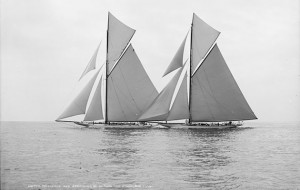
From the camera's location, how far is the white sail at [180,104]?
66125 millimetres

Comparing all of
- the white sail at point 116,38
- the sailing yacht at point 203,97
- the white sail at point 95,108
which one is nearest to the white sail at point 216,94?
the sailing yacht at point 203,97

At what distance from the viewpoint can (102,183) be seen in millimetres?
20578

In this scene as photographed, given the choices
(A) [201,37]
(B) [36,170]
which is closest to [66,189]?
(B) [36,170]

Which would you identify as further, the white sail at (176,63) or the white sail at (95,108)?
the white sail at (95,108)

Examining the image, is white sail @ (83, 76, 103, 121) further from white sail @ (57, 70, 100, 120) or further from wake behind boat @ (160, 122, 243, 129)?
wake behind boat @ (160, 122, 243, 129)

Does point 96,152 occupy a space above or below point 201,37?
below

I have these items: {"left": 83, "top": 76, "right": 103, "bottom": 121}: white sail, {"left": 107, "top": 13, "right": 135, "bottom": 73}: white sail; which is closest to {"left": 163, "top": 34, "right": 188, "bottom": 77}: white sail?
{"left": 107, "top": 13, "right": 135, "bottom": 73}: white sail

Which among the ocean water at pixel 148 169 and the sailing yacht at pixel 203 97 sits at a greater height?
the sailing yacht at pixel 203 97

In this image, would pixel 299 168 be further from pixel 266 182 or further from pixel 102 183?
pixel 102 183

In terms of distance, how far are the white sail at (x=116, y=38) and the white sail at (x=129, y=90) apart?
2.95 m

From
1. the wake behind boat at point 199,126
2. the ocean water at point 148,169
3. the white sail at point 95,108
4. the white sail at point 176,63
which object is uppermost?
the white sail at point 176,63

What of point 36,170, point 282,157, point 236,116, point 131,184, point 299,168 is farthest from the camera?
point 236,116

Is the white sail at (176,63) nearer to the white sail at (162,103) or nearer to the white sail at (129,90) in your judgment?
the white sail at (162,103)

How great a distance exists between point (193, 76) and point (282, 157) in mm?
36146
